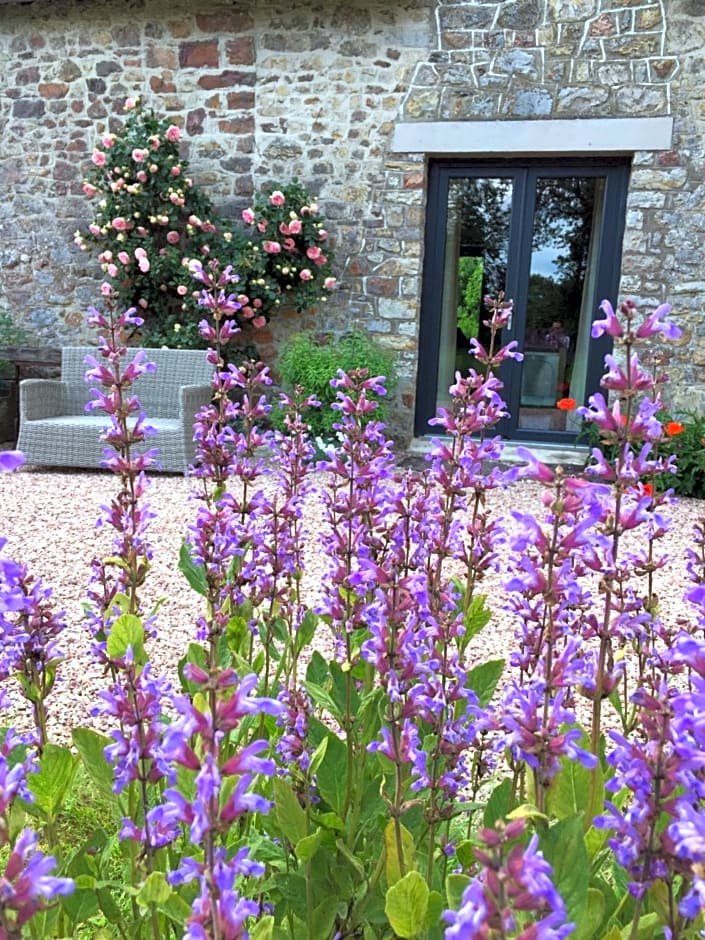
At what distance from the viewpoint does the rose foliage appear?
707mm

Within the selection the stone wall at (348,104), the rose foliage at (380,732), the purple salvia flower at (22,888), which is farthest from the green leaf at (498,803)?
the stone wall at (348,104)

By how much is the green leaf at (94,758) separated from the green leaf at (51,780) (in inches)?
1.1

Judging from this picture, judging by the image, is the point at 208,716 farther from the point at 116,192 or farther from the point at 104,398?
the point at 116,192

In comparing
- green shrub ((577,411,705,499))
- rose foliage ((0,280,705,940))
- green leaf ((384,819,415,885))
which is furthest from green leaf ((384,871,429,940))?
green shrub ((577,411,705,499))

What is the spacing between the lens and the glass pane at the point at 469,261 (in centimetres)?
762

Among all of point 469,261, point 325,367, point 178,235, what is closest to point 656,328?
point 325,367

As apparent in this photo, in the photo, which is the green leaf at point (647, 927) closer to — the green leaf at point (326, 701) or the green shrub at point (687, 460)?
the green leaf at point (326, 701)

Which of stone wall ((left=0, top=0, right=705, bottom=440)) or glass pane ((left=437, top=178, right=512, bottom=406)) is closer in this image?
stone wall ((left=0, top=0, right=705, bottom=440))

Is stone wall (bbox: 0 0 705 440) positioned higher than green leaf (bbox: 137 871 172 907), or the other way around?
stone wall (bbox: 0 0 705 440)

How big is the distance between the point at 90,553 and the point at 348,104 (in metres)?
5.24

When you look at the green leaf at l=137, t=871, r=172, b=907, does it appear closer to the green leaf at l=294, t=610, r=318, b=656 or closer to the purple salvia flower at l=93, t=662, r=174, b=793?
the purple salvia flower at l=93, t=662, r=174, b=793

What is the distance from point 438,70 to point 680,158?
235 cm

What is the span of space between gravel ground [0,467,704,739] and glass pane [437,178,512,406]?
1.76 meters

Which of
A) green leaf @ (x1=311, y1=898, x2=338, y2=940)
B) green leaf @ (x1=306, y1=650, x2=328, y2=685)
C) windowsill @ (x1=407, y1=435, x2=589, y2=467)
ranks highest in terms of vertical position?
green leaf @ (x1=306, y1=650, x2=328, y2=685)
